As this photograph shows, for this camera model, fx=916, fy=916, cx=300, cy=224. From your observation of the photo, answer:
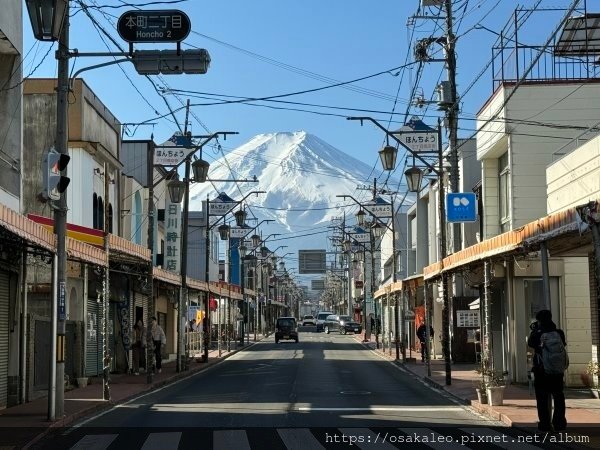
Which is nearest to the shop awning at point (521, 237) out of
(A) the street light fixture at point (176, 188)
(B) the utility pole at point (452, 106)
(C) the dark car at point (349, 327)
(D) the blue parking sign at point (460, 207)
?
(D) the blue parking sign at point (460, 207)

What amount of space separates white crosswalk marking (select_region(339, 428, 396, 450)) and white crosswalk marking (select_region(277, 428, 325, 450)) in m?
0.57

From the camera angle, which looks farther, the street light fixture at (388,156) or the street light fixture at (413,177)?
the street light fixture at (413,177)

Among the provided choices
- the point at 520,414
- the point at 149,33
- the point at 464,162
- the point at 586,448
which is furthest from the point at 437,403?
the point at 464,162

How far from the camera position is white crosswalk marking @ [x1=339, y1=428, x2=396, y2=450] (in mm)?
13685

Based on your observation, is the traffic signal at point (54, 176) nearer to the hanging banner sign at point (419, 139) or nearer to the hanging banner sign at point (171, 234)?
the hanging banner sign at point (419, 139)

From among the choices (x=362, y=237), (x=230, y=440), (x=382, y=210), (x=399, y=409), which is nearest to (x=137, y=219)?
(x=382, y=210)

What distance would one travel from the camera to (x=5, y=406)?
20.8 metres

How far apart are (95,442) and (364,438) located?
4333 mm

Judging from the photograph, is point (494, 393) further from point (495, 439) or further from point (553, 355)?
point (553, 355)

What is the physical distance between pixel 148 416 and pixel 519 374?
41.7 ft

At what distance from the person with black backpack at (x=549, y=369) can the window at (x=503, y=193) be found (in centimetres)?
1657

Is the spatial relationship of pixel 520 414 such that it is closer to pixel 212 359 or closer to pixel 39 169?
pixel 39 169

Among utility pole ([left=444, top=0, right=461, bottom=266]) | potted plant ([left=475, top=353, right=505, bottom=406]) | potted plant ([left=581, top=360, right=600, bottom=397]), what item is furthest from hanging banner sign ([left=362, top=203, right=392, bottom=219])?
potted plant ([left=475, top=353, right=505, bottom=406])

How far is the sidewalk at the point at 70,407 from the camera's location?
1561 centimetres
